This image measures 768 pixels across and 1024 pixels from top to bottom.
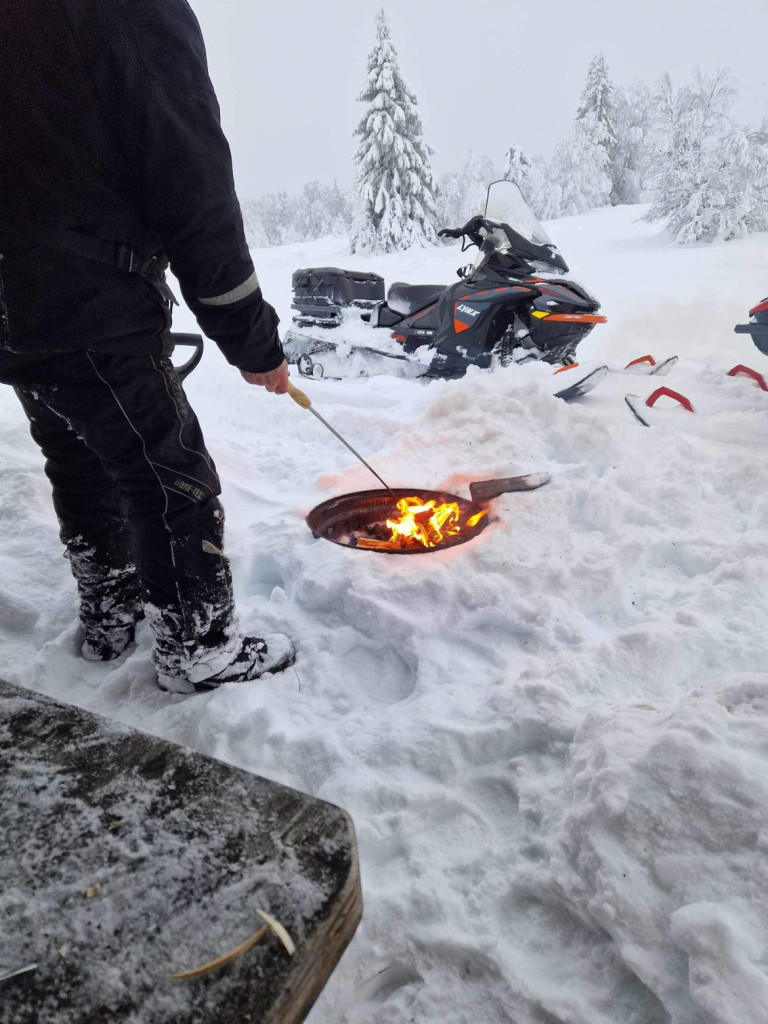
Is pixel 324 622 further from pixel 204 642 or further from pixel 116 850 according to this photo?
pixel 116 850

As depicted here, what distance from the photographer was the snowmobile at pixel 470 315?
5387mm

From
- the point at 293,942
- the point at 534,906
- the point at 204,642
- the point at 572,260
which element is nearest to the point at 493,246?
the point at 204,642

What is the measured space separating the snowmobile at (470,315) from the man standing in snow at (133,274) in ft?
13.2

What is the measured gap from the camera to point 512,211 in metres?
5.91

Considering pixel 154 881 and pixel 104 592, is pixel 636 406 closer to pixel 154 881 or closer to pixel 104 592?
pixel 104 592

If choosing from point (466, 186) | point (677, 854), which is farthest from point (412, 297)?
point (466, 186)

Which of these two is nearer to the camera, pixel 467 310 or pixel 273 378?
pixel 273 378

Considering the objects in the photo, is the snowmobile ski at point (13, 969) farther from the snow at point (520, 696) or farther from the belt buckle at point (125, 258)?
the belt buckle at point (125, 258)

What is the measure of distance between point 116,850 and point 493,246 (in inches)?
232

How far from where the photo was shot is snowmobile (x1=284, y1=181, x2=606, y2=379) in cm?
539

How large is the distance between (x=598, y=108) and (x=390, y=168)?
12.1 m

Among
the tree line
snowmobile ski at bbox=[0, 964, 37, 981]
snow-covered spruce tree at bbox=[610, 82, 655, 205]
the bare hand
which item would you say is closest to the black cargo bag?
the tree line

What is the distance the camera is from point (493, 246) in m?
5.69

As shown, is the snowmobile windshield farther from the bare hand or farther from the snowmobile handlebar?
the bare hand
